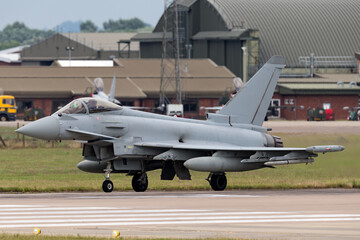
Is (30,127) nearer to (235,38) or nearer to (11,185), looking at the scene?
(11,185)

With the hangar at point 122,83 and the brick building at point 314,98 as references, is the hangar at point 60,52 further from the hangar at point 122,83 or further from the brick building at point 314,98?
the brick building at point 314,98

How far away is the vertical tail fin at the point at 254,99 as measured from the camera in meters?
28.0

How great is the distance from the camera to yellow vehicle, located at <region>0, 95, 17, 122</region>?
84125 millimetres

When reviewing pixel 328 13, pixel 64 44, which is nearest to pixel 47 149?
pixel 328 13

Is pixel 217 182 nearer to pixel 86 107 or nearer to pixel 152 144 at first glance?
pixel 152 144

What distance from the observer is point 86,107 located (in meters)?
25.6

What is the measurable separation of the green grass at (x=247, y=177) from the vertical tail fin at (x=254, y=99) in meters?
2.11

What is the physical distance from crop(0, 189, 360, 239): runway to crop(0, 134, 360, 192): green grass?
5.91 ft

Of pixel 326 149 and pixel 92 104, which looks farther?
pixel 92 104

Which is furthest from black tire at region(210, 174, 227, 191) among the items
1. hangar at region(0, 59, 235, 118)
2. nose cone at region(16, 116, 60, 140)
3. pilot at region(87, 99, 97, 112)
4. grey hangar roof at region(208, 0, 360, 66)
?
grey hangar roof at region(208, 0, 360, 66)

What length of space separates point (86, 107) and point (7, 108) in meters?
60.4

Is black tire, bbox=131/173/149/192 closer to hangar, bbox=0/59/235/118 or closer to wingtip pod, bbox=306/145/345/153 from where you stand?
wingtip pod, bbox=306/145/345/153

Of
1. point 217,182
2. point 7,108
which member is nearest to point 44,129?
point 217,182

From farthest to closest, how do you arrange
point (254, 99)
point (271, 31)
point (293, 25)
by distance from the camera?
point (293, 25)
point (271, 31)
point (254, 99)
